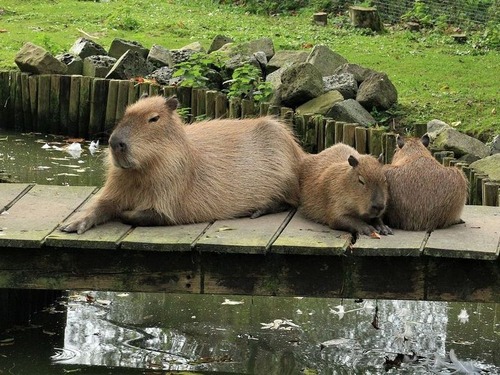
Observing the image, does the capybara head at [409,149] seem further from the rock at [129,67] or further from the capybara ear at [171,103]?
the rock at [129,67]

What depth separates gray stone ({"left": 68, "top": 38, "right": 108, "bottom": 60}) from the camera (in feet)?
49.1

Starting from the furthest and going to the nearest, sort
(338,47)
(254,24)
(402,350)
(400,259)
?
(254,24), (338,47), (402,350), (400,259)

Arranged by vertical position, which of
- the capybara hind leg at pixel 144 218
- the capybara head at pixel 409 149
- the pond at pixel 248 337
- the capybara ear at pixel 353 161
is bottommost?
the pond at pixel 248 337

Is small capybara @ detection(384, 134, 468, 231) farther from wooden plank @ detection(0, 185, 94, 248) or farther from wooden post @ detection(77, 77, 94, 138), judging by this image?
wooden post @ detection(77, 77, 94, 138)

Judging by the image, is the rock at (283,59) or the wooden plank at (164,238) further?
the rock at (283,59)

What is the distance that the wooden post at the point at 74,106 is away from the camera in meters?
13.6

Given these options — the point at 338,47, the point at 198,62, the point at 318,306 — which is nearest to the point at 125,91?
the point at 198,62

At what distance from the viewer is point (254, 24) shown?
1938 cm

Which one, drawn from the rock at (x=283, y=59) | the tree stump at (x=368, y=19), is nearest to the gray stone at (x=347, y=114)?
the rock at (x=283, y=59)

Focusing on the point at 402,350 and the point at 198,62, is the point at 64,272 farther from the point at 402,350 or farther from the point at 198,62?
the point at 198,62

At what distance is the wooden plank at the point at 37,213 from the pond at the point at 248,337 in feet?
2.95

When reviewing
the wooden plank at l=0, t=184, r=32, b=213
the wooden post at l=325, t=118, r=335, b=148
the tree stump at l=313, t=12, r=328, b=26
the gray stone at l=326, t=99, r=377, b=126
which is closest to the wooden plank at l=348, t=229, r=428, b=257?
the wooden plank at l=0, t=184, r=32, b=213

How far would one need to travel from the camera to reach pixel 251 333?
299 inches

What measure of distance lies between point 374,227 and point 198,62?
23.7 feet
